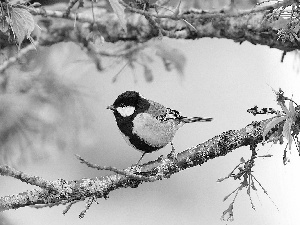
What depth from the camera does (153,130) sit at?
1.03 metres

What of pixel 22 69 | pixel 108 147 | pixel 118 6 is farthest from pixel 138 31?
pixel 108 147

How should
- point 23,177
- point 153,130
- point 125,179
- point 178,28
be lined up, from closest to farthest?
1. point 23,177
2. point 125,179
3. point 153,130
4. point 178,28

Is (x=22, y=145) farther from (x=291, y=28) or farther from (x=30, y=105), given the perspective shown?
(x=291, y=28)

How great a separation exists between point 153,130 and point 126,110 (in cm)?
8

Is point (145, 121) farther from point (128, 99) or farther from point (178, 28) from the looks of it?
point (178, 28)

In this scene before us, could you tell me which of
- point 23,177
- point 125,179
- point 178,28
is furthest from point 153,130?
point 178,28

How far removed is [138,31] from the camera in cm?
141

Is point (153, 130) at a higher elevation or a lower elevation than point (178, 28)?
lower

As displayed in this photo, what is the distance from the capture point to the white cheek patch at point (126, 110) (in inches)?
42.3

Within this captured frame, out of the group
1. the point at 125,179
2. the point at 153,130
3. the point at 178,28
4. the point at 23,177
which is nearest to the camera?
the point at 23,177

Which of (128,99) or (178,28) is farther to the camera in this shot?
(178,28)

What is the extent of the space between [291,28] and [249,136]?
0.18 meters

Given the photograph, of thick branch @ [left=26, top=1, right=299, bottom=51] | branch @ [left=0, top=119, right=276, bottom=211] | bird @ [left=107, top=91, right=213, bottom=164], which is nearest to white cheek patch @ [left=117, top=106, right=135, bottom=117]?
bird @ [left=107, top=91, right=213, bottom=164]

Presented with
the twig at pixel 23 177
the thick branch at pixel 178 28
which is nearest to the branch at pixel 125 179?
the twig at pixel 23 177
